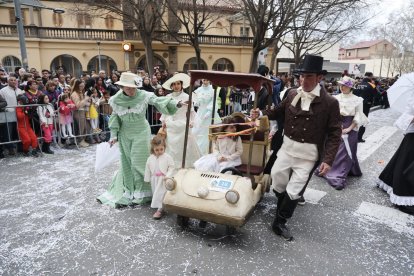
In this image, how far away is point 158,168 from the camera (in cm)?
427

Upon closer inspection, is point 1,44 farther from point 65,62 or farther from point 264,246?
point 264,246

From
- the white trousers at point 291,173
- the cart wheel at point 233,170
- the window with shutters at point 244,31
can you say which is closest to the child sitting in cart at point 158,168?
the cart wheel at point 233,170

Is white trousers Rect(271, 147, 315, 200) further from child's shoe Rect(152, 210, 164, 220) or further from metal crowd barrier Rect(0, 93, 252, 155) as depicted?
metal crowd barrier Rect(0, 93, 252, 155)

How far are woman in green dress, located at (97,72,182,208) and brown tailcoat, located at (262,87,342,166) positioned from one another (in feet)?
5.56

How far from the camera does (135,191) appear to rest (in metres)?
4.59

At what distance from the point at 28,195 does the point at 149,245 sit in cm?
249

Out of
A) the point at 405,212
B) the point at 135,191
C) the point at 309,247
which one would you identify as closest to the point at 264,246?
the point at 309,247

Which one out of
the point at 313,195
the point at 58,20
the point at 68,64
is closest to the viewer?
the point at 313,195

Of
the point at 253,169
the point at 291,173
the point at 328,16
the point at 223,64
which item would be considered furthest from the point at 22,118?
the point at 223,64

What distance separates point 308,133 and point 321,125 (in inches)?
6.5

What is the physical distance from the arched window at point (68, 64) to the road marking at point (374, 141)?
84.3 feet

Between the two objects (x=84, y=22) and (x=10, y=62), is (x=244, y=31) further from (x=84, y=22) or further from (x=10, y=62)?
(x=10, y=62)

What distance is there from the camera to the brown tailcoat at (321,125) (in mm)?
3404

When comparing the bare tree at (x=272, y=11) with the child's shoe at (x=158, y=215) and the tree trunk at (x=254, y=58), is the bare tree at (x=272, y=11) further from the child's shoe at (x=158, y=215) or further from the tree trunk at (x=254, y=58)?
the child's shoe at (x=158, y=215)
